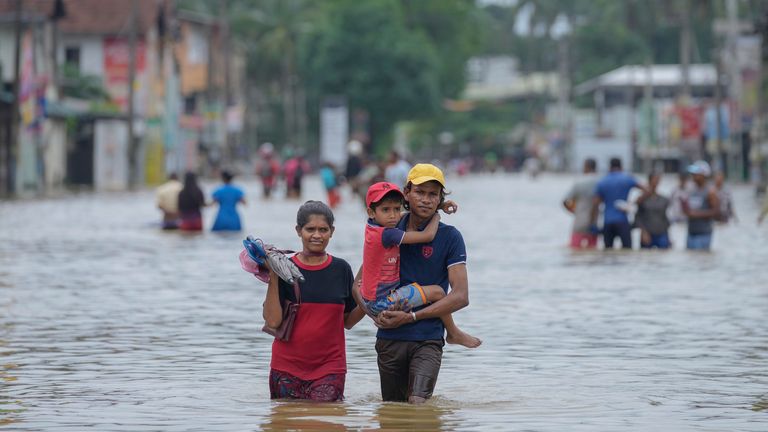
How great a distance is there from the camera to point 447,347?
44.4 feet

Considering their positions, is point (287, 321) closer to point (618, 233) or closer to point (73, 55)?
point (618, 233)

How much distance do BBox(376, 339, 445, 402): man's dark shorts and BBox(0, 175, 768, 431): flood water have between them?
17 cm

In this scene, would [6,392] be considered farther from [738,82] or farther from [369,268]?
[738,82]

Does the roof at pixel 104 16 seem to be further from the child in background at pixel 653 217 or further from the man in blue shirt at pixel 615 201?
the child in background at pixel 653 217

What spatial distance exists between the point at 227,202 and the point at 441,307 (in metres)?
20.8

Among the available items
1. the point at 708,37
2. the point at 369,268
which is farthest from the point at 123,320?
the point at 708,37

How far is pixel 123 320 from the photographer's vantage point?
49.7 feet

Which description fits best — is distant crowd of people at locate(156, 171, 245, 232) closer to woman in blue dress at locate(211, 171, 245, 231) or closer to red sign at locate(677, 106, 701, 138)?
woman in blue dress at locate(211, 171, 245, 231)

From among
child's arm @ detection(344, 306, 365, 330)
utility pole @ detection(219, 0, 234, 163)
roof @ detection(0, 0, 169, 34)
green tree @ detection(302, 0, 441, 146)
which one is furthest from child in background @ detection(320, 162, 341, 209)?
green tree @ detection(302, 0, 441, 146)

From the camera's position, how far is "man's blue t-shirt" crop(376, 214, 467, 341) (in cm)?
909

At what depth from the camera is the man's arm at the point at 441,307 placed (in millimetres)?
9000

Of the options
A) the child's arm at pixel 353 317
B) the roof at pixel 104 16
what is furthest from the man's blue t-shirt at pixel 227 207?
the roof at pixel 104 16

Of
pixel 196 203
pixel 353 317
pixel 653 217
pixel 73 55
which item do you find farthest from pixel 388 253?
pixel 73 55

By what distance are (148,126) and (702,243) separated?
56.2 meters
